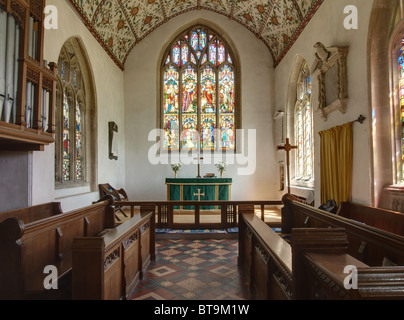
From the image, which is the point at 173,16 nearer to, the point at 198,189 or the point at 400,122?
the point at 198,189

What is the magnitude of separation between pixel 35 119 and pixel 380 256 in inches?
169

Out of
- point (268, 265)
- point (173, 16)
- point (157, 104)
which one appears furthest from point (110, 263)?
point (173, 16)

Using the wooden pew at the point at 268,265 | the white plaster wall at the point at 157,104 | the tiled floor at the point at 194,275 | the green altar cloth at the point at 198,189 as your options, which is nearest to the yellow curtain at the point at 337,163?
the tiled floor at the point at 194,275

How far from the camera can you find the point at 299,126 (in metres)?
8.39

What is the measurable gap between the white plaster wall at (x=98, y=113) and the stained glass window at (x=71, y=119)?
402mm

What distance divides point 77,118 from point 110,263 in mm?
5940

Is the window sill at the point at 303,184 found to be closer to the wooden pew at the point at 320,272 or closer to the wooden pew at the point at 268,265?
the wooden pew at the point at 268,265

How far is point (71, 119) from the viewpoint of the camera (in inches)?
281

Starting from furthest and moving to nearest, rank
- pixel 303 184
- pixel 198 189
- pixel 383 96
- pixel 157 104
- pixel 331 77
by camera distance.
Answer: pixel 157 104 < pixel 198 189 < pixel 303 184 < pixel 331 77 < pixel 383 96

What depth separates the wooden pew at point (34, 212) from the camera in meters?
3.91

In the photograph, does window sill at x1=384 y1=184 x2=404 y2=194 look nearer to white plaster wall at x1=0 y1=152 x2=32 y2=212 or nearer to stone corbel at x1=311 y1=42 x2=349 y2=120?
stone corbel at x1=311 y1=42 x2=349 y2=120

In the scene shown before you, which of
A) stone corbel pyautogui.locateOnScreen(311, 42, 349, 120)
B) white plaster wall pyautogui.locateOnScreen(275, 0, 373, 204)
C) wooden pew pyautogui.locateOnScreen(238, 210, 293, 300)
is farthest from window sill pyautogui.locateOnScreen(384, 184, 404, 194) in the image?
wooden pew pyautogui.locateOnScreen(238, 210, 293, 300)
